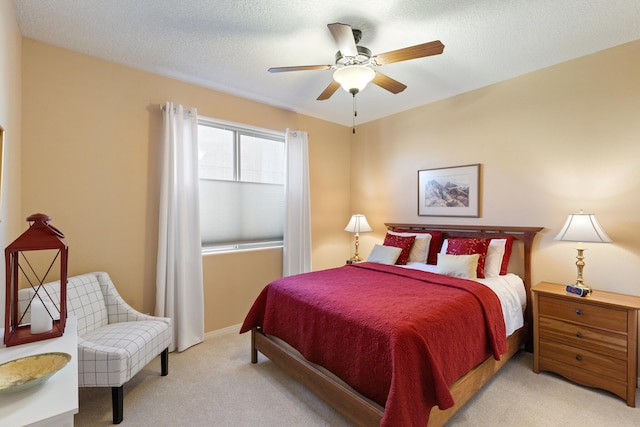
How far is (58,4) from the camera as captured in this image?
6.40ft

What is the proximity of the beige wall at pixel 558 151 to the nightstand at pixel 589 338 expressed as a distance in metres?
0.38

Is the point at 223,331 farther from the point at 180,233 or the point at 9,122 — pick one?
the point at 9,122

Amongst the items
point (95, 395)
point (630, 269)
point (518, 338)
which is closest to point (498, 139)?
point (630, 269)

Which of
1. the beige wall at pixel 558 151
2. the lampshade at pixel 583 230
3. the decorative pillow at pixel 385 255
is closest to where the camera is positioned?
the lampshade at pixel 583 230

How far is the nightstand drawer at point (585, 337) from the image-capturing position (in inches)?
83.8

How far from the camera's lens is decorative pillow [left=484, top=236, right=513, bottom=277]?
111 inches

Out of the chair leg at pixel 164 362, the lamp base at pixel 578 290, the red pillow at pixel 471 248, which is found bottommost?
the chair leg at pixel 164 362

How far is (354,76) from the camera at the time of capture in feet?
6.81

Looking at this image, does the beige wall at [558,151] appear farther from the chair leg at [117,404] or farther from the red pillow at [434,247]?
the chair leg at [117,404]

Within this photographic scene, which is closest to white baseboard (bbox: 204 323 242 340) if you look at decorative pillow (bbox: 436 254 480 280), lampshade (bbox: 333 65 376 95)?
decorative pillow (bbox: 436 254 480 280)

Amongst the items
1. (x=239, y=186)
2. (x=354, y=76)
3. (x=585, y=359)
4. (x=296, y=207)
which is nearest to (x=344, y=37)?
(x=354, y=76)

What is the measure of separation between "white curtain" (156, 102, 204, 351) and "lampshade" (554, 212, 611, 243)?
134 inches

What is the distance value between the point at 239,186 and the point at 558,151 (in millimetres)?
3333

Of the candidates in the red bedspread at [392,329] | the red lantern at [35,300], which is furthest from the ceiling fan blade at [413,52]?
the red lantern at [35,300]
